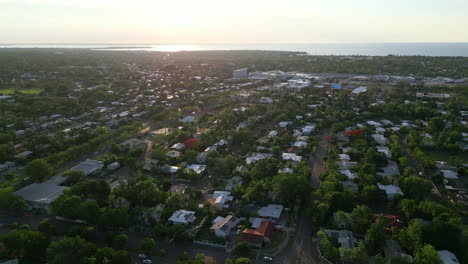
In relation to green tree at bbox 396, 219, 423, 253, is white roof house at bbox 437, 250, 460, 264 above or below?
below

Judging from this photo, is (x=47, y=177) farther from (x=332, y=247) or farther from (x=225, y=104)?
(x=225, y=104)

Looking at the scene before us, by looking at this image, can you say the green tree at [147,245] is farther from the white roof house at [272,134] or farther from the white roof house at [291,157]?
Result: the white roof house at [272,134]

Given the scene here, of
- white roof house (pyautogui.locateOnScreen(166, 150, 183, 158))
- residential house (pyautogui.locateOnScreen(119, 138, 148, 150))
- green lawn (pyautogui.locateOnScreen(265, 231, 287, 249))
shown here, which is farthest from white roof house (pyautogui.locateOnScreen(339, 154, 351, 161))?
residential house (pyautogui.locateOnScreen(119, 138, 148, 150))

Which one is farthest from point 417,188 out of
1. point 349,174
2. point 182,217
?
point 182,217

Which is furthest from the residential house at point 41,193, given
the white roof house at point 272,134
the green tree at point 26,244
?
the white roof house at point 272,134

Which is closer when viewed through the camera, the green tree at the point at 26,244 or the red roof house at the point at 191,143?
the green tree at the point at 26,244

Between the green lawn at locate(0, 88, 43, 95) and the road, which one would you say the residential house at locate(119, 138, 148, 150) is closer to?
the road
